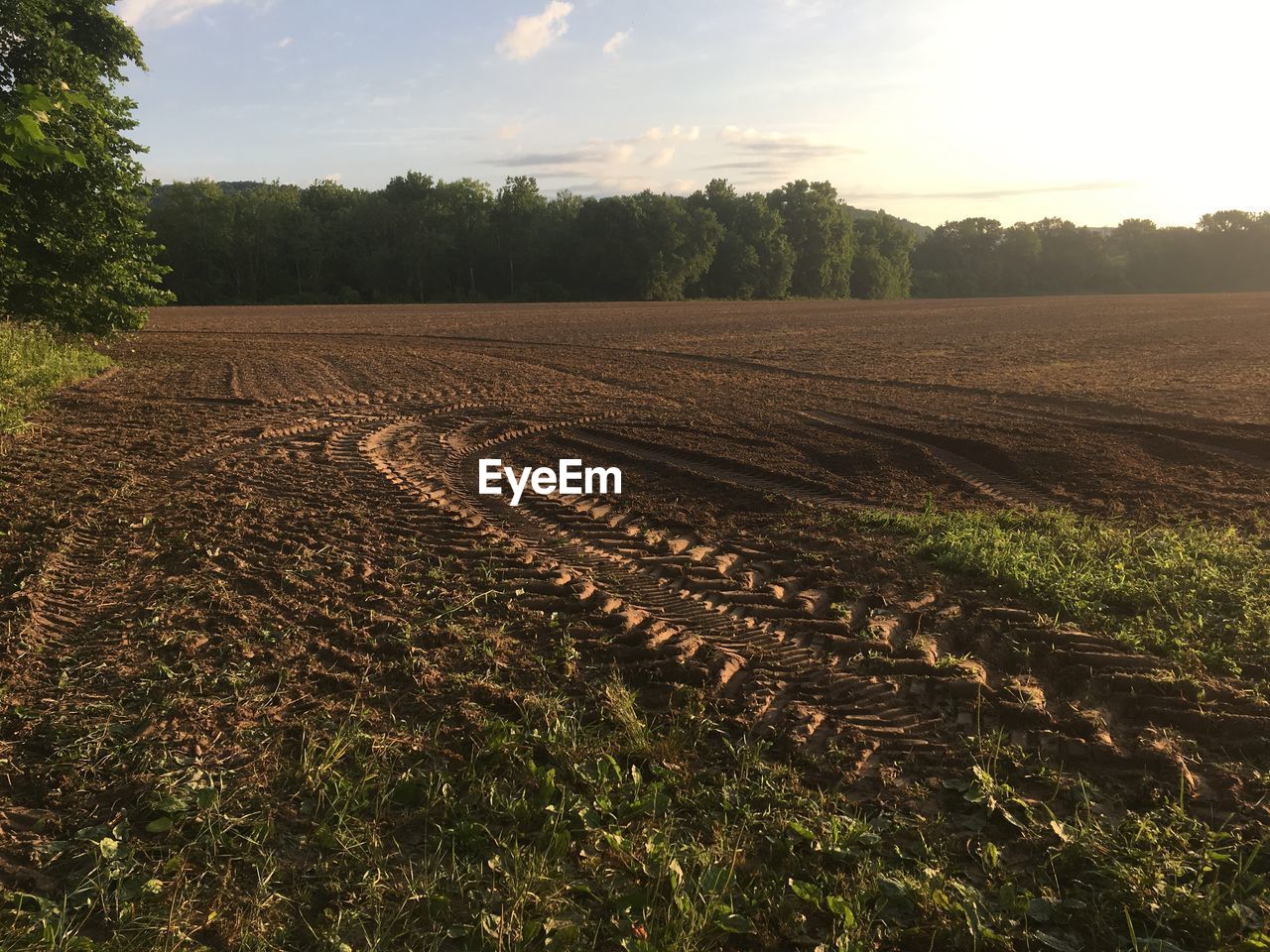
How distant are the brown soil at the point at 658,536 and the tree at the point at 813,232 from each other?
214ft

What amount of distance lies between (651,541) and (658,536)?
169 mm

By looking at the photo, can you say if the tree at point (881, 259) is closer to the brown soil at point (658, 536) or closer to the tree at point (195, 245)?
the tree at point (195, 245)

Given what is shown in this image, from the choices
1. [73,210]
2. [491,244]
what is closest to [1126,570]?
[73,210]

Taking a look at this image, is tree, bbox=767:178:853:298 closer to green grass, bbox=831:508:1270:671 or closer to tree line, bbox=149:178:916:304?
tree line, bbox=149:178:916:304

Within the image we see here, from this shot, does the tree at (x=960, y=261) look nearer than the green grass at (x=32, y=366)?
No

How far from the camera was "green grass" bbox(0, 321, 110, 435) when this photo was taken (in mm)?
10748

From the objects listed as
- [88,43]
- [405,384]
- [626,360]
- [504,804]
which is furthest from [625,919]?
[88,43]

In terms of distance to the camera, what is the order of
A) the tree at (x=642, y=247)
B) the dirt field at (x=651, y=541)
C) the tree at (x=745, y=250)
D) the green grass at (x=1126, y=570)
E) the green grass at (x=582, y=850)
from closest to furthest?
1. the green grass at (x=582, y=850)
2. the dirt field at (x=651, y=541)
3. the green grass at (x=1126, y=570)
4. the tree at (x=642, y=247)
5. the tree at (x=745, y=250)

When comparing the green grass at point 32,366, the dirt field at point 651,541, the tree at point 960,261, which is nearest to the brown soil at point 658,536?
the dirt field at point 651,541

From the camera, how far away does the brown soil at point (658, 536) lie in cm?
407

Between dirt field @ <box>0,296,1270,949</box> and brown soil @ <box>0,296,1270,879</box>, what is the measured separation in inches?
1.2

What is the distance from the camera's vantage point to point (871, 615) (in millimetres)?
5176

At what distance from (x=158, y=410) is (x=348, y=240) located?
60.6m

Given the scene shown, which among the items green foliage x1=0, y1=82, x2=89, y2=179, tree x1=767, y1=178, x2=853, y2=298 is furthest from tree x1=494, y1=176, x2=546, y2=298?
green foliage x1=0, y1=82, x2=89, y2=179
